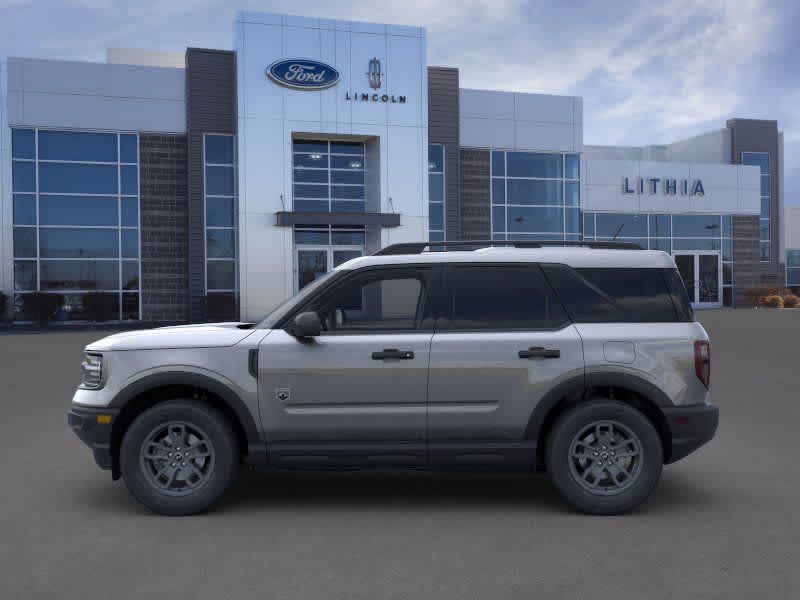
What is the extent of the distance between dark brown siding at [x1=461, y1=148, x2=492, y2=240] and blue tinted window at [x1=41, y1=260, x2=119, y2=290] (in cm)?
1387

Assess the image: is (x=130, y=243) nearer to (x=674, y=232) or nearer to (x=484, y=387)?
(x=674, y=232)

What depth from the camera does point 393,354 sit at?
5.69m

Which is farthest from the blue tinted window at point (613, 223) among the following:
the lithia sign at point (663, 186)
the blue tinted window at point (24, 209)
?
the blue tinted window at point (24, 209)

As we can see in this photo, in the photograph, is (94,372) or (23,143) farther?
(23,143)

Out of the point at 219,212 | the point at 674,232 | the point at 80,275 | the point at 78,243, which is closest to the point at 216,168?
the point at 219,212

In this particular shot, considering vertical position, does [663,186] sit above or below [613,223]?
above

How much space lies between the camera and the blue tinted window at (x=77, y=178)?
30.2m

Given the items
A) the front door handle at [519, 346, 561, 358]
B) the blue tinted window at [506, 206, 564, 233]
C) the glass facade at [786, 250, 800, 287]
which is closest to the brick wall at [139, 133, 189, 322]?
the blue tinted window at [506, 206, 564, 233]

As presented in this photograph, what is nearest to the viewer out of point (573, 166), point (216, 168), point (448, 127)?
point (216, 168)

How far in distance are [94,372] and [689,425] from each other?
409 cm

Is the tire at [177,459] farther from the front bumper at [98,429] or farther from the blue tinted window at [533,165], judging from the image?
the blue tinted window at [533,165]

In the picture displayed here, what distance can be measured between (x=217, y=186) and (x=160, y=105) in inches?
141

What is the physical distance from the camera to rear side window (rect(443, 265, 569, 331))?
19.2ft

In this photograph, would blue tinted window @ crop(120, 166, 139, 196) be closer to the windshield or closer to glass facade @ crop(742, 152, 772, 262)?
the windshield
